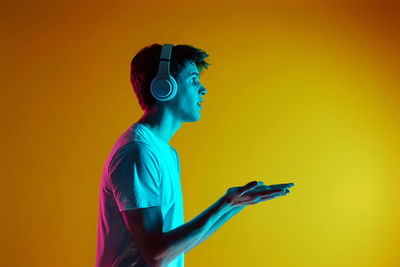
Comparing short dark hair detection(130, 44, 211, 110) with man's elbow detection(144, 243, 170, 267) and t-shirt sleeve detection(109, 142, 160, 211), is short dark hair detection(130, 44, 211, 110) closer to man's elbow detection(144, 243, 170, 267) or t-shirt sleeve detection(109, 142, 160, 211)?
t-shirt sleeve detection(109, 142, 160, 211)

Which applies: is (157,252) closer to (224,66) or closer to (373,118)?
(224,66)

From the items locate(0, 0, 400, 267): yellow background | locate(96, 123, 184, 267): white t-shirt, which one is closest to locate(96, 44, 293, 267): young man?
locate(96, 123, 184, 267): white t-shirt

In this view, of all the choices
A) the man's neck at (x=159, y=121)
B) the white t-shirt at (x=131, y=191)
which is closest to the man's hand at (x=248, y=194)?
the white t-shirt at (x=131, y=191)

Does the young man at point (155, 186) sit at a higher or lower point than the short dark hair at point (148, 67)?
lower

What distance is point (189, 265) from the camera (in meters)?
2.36

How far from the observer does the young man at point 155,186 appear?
2.45 ft

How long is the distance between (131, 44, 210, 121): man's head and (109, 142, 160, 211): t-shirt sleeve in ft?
0.75

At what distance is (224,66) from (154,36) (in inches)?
18.6

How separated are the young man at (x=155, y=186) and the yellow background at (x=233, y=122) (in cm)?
136

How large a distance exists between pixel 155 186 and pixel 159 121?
0.23 meters

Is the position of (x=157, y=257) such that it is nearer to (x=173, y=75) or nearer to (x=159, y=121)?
(x=159, y=121)

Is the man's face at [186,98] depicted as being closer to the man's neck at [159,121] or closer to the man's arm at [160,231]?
the man's neck at [159,121]

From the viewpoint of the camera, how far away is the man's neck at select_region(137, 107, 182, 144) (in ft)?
3.17

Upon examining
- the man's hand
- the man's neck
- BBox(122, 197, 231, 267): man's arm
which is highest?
the man's neck
